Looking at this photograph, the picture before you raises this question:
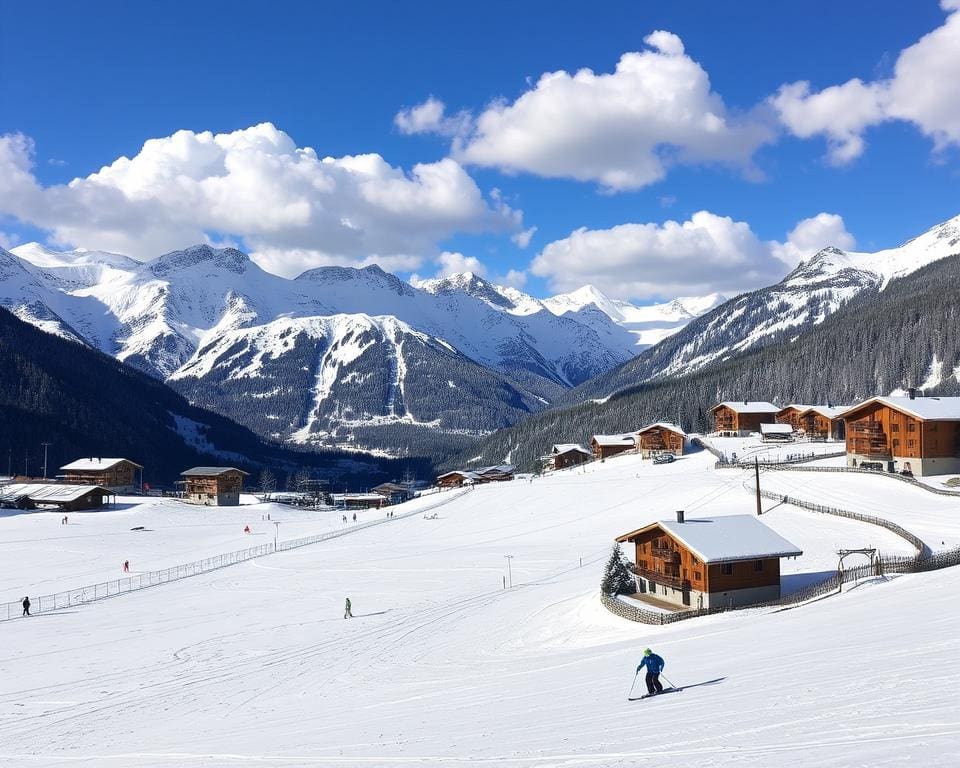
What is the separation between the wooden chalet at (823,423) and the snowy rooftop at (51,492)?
111 m

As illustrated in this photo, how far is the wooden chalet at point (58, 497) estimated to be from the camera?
105 metres

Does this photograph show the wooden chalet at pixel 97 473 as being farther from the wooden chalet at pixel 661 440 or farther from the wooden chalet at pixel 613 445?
the wooden chalet at pixel 661 440

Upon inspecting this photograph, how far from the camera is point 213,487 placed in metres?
124

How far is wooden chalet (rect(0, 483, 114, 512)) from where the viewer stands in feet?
345

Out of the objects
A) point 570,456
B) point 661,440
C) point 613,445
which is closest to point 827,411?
point 661,440

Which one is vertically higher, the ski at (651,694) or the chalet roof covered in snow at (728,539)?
the chalet roof covered in snow at (728,539)

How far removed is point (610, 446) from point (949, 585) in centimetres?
10585

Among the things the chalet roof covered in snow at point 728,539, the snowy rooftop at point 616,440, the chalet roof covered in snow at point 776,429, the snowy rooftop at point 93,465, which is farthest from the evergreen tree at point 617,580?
the snowy rooftop at point 93,465

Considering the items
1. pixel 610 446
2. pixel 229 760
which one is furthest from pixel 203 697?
pixel 610 446

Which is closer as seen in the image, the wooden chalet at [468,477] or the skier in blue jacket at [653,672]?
the skier in blue jacket at [653,672]

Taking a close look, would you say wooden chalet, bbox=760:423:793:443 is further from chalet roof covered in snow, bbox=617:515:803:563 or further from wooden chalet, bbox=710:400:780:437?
chalet roof covered in snow, bbox=617:515:803:563

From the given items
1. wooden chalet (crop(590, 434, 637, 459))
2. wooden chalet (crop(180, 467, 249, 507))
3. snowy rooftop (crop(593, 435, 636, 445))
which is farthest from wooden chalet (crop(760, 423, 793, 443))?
wooden chalet (crop(180, 467, 249, 507))

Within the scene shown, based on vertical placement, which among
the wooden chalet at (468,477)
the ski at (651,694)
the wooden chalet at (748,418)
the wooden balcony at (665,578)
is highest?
the wooden chalet at (748,418)

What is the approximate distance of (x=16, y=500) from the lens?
10569 centimetres
